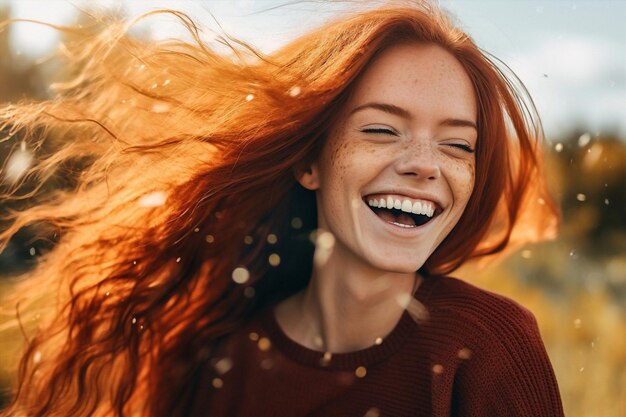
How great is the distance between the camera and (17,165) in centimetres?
239

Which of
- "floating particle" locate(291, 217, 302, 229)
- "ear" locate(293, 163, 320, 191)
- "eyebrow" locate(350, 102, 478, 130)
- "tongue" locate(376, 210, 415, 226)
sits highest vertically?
"eyebrow" locate(350, 102, 478, 130)

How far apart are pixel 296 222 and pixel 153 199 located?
0.44 m

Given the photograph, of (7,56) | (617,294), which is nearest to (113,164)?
(7,56)

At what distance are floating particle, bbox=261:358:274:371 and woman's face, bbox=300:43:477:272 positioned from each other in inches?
17.9

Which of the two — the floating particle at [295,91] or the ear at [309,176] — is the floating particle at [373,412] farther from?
the floating particle at [295,91]

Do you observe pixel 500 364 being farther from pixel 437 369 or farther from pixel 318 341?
pixel 318 341

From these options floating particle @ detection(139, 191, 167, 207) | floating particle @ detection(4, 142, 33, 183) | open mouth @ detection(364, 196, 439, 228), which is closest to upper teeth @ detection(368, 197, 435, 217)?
open mouth @ detection(364, 196, 439, 228)

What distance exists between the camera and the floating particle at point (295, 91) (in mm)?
1911

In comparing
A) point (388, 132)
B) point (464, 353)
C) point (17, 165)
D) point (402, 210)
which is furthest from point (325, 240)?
point (17, 165)

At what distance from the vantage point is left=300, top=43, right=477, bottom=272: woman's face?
5.92 ft

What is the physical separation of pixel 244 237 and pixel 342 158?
1.72 ft

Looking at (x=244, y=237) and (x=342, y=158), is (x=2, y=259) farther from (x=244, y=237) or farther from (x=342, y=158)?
(x=342, y=158)

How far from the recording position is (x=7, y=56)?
18.8 feet

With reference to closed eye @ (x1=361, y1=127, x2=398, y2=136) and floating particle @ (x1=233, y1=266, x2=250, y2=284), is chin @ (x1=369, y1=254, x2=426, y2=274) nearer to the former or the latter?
closed eye @ (x1=361, y1=127, x2=398, y2=136)
